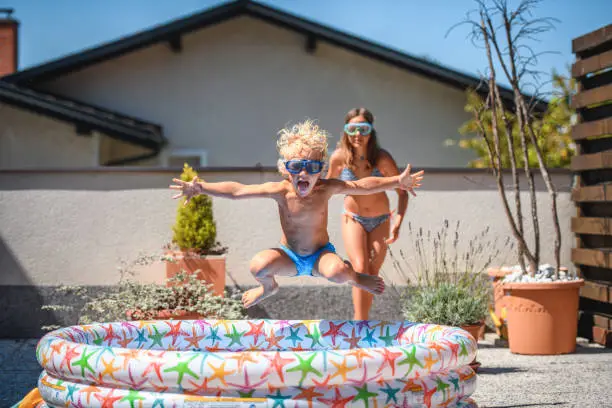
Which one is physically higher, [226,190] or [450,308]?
[226,190]

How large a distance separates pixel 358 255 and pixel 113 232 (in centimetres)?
294

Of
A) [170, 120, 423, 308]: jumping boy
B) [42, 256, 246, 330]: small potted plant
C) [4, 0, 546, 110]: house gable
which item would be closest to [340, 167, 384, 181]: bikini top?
[42, 256, 246, 330]: small potted plant

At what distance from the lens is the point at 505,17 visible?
676cm

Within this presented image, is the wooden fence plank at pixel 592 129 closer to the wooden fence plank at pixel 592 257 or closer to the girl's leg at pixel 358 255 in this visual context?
the wooden fence plank at pixel 592 257

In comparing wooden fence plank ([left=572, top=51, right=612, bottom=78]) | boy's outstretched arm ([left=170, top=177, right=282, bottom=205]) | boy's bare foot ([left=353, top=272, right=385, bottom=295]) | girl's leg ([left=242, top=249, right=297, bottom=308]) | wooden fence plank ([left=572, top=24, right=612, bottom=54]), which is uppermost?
wooden fence plank ([left=572, top=24, right=612, bottom=54])

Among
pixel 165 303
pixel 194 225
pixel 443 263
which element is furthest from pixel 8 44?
pixel 443 263

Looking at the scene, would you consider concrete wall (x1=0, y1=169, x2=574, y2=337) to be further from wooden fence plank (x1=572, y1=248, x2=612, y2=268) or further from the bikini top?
the bikini top

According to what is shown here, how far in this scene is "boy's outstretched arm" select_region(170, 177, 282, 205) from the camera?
13.1ft

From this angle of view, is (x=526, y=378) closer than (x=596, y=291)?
Yes

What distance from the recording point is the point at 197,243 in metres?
7.07

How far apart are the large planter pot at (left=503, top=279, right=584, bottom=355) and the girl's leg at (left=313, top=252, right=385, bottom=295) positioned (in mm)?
2568

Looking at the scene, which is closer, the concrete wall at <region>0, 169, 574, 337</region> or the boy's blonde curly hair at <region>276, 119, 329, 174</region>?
the boy's blonde curly hair at <region>276, 119, 329, 174</region>

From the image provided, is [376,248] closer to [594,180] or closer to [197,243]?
[197,243]

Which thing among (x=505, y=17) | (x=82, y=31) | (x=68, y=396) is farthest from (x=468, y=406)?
(x=82, y=31)
